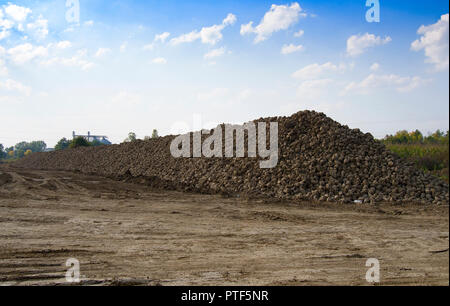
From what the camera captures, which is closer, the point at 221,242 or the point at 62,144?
the point at 221,242

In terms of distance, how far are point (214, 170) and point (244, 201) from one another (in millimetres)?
4380

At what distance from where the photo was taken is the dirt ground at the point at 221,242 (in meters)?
4.45

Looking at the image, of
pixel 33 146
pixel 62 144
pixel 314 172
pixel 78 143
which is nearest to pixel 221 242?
pixel 314 172

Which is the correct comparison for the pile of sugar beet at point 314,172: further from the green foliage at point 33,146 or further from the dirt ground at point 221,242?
the green foliage at point 33,146

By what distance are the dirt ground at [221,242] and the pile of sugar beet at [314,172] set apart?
0.77 m

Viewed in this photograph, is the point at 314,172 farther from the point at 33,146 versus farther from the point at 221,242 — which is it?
the point at 33,146

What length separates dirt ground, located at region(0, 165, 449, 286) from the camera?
4.45 metres

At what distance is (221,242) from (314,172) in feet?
21.3

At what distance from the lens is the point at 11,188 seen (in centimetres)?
1449

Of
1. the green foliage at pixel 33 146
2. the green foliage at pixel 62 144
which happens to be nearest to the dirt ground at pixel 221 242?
the green foliage at pixel 62 144

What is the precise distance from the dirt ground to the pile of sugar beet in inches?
30.4

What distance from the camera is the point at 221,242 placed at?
6355mm
